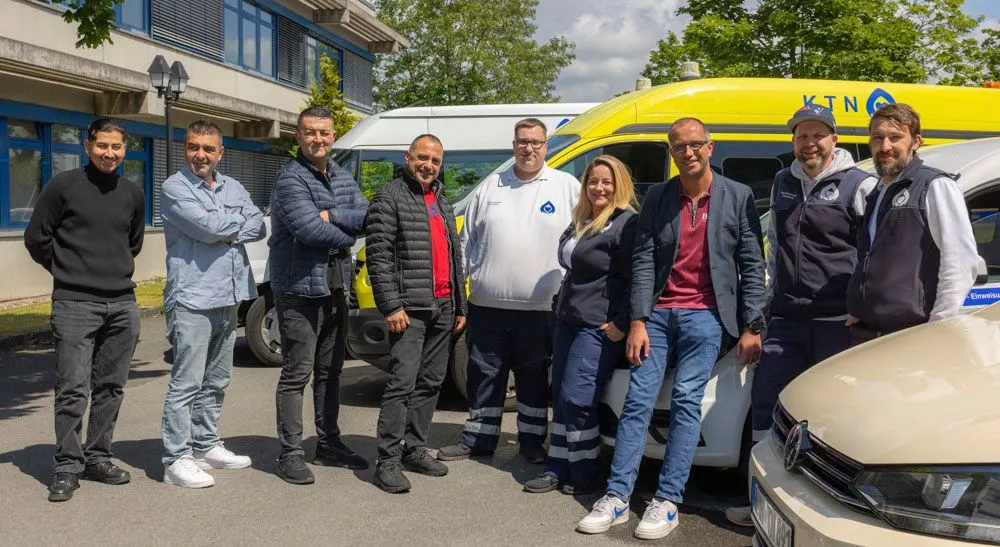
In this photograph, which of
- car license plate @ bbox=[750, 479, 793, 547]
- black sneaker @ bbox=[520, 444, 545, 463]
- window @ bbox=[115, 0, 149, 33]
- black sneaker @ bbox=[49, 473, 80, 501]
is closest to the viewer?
car license plate @ bbox=[750, 479, 793, 547]

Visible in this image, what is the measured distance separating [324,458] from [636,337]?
2108mm

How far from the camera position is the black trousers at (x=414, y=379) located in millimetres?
4992

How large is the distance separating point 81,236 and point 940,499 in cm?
414

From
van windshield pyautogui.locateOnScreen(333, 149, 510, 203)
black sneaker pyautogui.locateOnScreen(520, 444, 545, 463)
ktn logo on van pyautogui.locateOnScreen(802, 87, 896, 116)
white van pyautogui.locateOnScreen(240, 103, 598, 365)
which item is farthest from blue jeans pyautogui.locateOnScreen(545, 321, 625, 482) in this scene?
van windshield pyautogui.locateOnScreen(333, 149, 510, 203)

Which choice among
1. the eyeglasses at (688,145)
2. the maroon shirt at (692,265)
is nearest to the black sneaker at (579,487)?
the maroon shirt at (692,265)

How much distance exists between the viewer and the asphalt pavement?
13.8ft

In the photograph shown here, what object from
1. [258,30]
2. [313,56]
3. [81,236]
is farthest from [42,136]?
[81,236]

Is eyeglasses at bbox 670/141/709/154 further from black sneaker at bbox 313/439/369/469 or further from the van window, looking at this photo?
the van window

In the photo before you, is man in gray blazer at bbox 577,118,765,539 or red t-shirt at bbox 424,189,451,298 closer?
man in gray blazer at bbox 577,118,765,539

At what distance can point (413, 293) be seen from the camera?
4945mm

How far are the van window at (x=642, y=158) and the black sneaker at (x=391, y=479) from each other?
3.38 m

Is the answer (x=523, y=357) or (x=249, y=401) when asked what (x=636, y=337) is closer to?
(x=523, y=357)

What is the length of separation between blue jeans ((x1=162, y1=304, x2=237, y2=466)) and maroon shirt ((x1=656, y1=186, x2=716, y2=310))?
243 centimetres

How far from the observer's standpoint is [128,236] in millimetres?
5000
